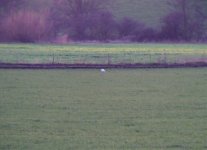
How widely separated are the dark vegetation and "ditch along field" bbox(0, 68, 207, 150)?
159 ft

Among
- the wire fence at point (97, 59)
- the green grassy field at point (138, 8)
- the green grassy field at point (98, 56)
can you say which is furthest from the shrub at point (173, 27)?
the wire fence at point (97, 59)

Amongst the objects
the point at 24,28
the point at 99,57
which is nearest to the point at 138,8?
the point at 24,28

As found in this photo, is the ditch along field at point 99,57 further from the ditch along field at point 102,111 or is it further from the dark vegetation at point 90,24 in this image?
the dark vegetation at point 90,24

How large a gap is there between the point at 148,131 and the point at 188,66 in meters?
23.0

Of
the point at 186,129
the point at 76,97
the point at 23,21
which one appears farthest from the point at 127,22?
the point at 186,129

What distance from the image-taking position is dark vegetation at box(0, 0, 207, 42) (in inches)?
3164

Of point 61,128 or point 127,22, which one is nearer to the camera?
point 61,128

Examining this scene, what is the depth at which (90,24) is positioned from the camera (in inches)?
3445

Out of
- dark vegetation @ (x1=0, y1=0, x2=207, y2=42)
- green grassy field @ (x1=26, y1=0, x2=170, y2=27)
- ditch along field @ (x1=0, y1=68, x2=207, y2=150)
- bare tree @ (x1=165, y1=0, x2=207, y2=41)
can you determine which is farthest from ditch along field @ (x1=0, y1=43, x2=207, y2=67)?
green grassy field @ (x1=26, y1=0, x2=170, y2=27)

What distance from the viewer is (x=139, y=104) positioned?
21281 mm

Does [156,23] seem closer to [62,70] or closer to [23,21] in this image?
[23,21]

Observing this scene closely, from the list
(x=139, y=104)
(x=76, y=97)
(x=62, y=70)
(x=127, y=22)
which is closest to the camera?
(x=139, y=104)

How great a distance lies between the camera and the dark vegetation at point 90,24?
80.4 meters

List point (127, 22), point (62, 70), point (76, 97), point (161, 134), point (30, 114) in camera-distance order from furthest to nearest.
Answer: point (127, 22), point (62, 70), point (76, 97), point (30, 114), point (161, 134)
